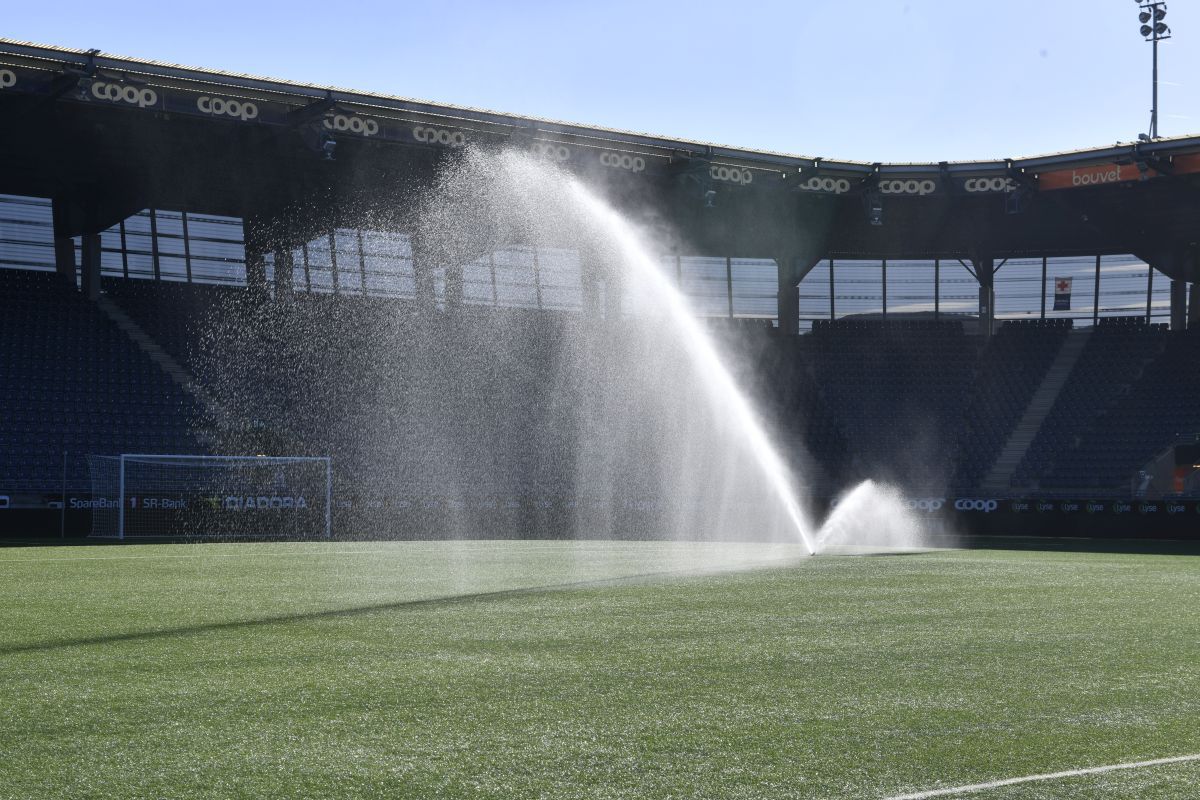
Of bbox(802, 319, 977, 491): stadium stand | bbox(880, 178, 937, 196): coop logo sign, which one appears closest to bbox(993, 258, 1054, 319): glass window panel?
bbox(802, 319, 977, 491): stadium stand

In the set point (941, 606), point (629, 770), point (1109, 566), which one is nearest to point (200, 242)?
point (1109, 566)

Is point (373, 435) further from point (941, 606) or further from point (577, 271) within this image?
point (941, 606)

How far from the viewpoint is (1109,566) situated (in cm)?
1889

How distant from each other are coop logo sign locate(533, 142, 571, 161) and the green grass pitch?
2099cm

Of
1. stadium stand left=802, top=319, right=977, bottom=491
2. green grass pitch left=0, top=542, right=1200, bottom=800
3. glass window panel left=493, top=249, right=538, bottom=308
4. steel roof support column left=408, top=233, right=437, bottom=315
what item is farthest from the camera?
glass window panel left=493, top=249, right=538, bottom=308

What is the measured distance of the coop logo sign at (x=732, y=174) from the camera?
35625 millimetres

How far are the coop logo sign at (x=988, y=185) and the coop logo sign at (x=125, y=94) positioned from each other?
2331 cm

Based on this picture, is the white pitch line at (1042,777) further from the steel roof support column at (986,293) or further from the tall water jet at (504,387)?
the steel roof support column at (986,293)

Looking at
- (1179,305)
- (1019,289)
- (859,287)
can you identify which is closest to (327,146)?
(859,287)

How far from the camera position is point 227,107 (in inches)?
1149

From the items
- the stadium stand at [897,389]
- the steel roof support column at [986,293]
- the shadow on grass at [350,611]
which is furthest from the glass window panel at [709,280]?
the shadow on grass at [350,611]

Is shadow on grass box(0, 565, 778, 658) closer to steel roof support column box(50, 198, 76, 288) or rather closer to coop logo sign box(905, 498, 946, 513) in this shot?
coop logo sign box(905, 498, 946, 513)

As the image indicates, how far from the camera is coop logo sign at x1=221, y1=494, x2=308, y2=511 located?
98.3 feet

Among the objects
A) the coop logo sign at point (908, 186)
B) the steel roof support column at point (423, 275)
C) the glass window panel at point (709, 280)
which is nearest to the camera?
the coop logo sign at point (908, 186)
